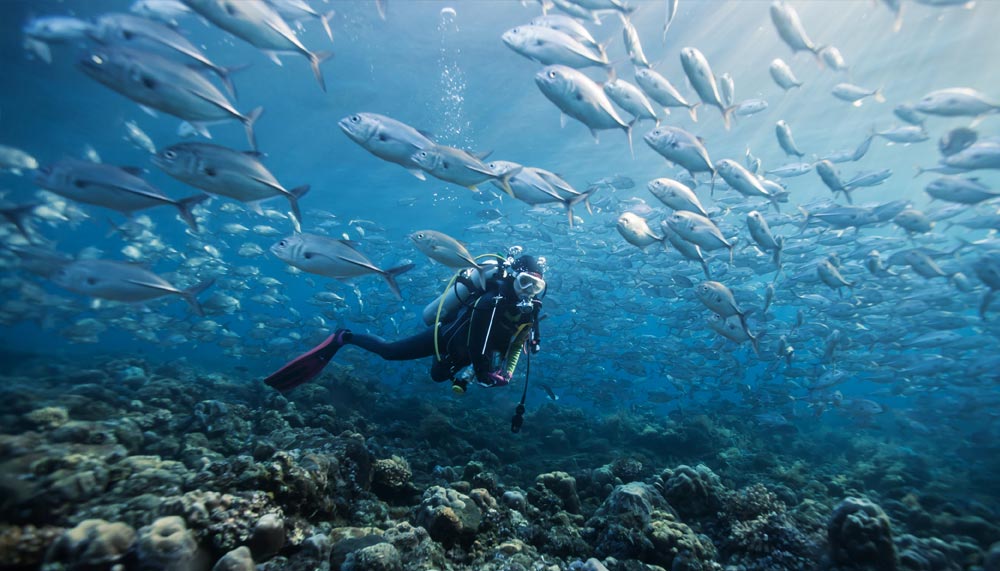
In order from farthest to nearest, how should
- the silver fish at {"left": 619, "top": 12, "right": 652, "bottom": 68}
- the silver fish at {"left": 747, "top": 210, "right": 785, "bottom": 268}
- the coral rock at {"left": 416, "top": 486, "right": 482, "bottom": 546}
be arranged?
the silver fish at {"left": 747, "top": 210, "right": 785, "bottom": 268} < the silver fish at {"left": 619, "top": 12, "right": 652, "bottom": 68} < the coral rock at {"left": 416, "top": 486, "right": 482, "bottom": 546}

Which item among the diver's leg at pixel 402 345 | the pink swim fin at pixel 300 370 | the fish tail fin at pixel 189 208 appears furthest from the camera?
the diver's leg at pixel 402 345

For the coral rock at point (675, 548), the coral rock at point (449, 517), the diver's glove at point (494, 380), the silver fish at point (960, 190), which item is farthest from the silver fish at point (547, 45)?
the silver fish at point (960, 190)

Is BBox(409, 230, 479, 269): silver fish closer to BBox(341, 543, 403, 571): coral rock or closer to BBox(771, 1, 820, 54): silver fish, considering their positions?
BBox(341, 543, 403, 571): coral rock

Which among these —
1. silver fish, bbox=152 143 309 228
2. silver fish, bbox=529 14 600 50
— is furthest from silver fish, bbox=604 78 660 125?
silver fish, bbox=152 143 309 228

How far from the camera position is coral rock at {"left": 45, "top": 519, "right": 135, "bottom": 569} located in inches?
88.4

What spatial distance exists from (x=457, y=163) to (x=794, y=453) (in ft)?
50.1

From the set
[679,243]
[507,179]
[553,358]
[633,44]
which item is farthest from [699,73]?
[553,358]

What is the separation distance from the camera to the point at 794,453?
13453mm

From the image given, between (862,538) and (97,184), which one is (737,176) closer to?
(862,538)

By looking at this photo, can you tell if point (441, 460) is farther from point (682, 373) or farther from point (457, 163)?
point (682, 373)

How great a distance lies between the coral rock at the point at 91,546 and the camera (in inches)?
88.4

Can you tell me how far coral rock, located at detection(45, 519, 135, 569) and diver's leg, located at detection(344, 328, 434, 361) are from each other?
165 inches

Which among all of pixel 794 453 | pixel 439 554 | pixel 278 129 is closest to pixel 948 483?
pixel 794 453

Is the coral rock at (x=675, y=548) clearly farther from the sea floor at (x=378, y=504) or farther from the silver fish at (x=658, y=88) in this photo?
the silver fish at (x=658, y=88)
